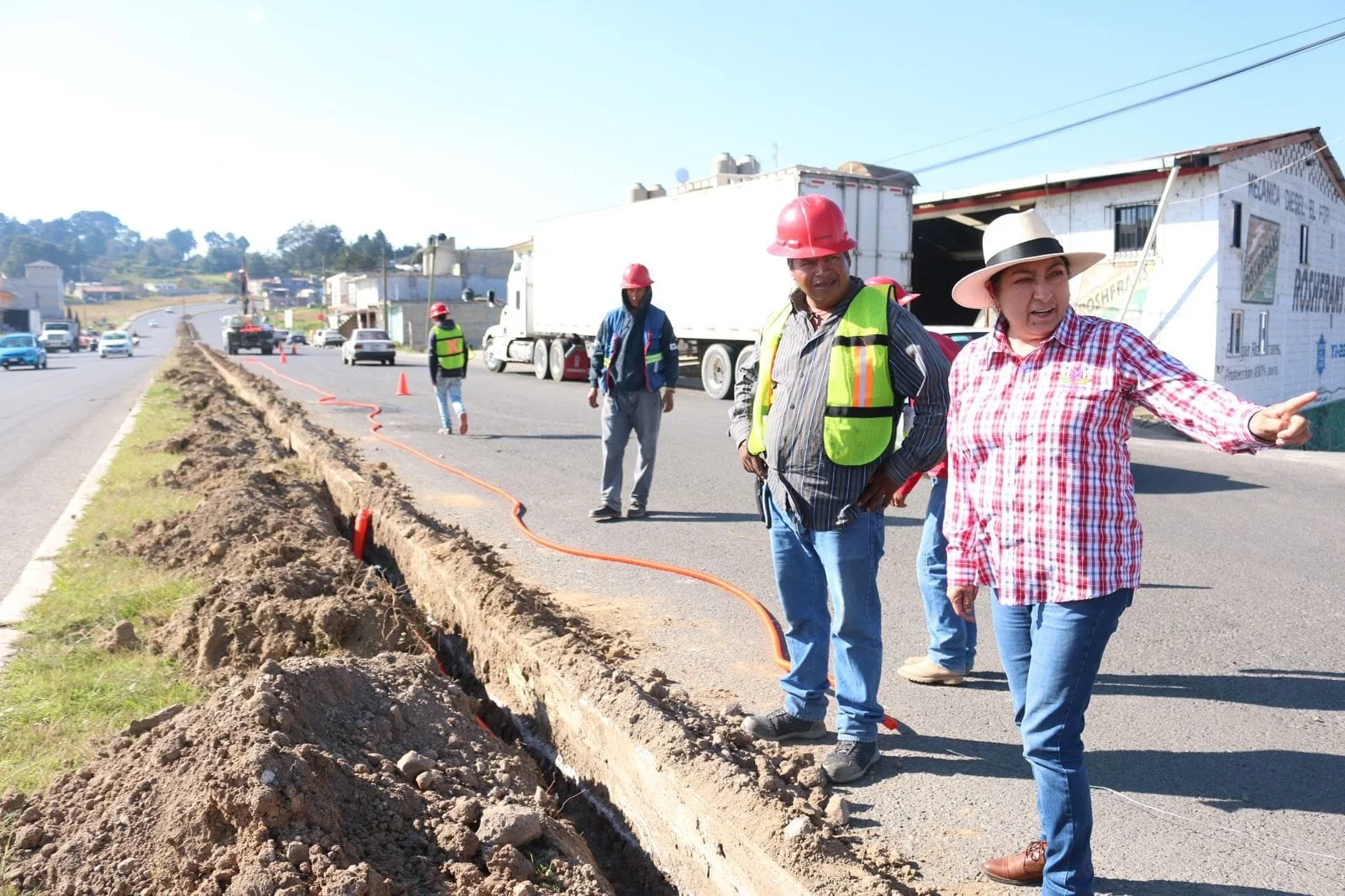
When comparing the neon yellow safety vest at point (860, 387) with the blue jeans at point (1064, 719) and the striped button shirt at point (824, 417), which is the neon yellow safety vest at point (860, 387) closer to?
the striped button shirt at point (824, 417)

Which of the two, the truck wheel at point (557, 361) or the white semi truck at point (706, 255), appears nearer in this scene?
the white semi truck at point (706, 255)

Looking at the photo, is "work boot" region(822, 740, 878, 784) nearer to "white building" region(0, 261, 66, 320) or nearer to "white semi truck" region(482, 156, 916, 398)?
"white semi truck" region(482, 156, 916, 398)

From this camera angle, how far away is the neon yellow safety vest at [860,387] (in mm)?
3721

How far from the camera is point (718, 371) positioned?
22781mm

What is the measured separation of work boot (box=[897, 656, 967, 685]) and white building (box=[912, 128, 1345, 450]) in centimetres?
1502

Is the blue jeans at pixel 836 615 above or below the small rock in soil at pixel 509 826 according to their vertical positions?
above

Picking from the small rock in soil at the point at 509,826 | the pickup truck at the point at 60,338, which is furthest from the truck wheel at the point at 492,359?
the pickup truck at the point at 60,338

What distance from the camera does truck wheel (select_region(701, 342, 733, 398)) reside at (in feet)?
73.5

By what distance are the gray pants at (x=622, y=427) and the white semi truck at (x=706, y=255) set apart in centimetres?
1070

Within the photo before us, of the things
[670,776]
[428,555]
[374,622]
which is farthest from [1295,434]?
[428,555]

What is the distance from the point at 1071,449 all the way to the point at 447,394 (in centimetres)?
1251

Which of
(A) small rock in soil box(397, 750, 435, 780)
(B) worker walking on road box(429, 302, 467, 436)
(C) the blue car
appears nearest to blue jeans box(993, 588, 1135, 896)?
(A) small rock in soil box(397, 750, 435, 780)

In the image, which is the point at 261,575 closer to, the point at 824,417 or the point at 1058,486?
the point at 824,417

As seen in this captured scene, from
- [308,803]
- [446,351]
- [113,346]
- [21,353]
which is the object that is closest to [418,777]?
[308,803]
